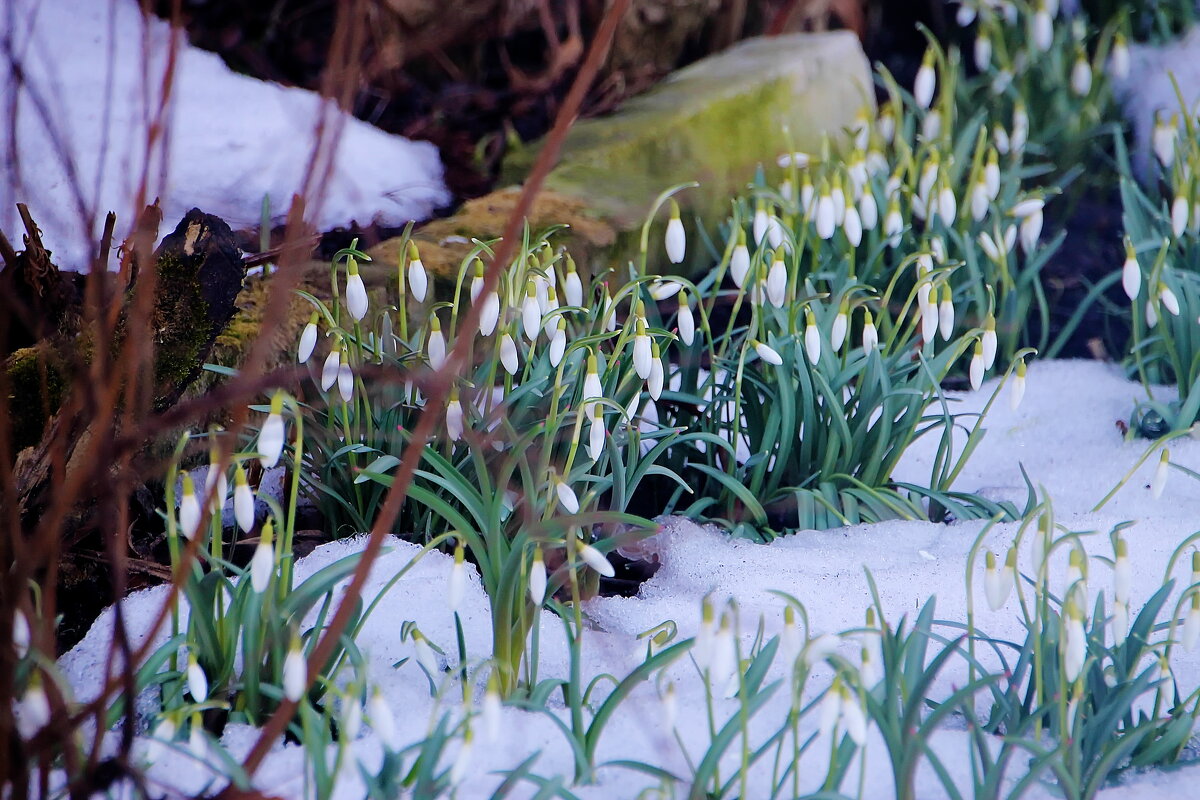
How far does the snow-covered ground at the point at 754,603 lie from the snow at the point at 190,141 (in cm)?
101

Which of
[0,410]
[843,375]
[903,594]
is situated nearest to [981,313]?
[843,375]

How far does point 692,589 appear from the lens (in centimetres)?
180

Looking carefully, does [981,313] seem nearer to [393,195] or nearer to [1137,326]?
[1137,326]

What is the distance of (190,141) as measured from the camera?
2592mm

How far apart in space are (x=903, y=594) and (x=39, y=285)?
152cm

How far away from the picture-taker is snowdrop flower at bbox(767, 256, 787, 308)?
1.87 meters

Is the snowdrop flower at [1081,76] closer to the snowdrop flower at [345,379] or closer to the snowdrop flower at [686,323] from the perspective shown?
the snowdrop flower at [686,323]

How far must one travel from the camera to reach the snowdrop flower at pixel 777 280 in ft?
6.12

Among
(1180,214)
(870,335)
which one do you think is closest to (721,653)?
(870,335)

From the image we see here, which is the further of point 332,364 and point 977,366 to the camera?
point 977,366

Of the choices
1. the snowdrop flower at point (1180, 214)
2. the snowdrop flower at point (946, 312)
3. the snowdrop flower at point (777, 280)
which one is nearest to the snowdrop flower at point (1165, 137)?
the snowdrop flower at point (1180, 214)

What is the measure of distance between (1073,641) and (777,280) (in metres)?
0.86

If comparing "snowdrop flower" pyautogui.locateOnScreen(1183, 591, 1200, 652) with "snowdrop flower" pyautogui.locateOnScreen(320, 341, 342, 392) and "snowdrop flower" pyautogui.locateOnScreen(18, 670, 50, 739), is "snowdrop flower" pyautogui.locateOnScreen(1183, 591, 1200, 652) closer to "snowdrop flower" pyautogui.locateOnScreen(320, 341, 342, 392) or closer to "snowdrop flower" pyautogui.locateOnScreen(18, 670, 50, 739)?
"snowdrop flower" pyautogui.locateOnScreen(320, 341, 342, 392)

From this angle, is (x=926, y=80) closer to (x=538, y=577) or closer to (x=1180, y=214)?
(x=1180, y=214)
